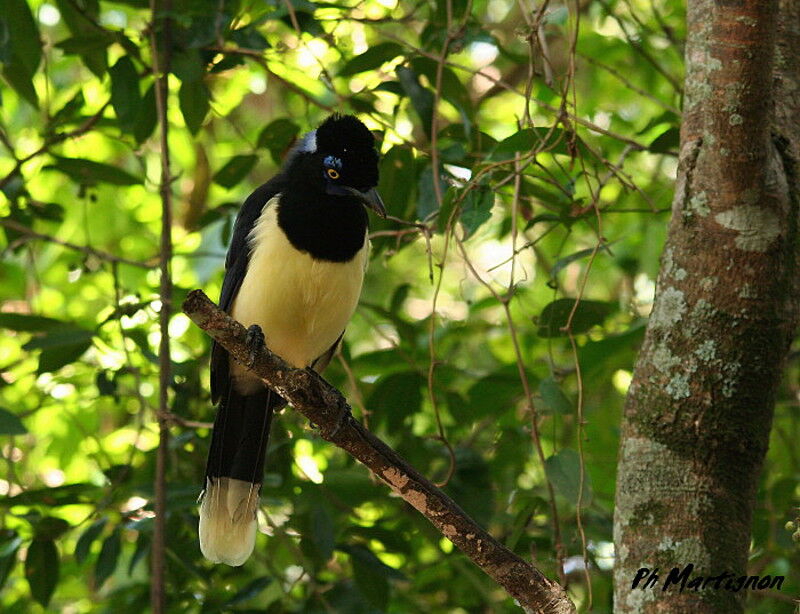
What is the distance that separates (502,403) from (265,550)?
123cm

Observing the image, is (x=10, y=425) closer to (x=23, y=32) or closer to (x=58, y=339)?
(x=58, y=339)

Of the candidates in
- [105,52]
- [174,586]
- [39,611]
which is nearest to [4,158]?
[105,52]

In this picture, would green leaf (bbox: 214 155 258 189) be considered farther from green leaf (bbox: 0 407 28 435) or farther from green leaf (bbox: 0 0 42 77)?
green leaf (bbox: 0 407 28 435)

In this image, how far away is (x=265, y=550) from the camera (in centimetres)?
430

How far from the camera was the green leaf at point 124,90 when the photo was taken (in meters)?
3.68

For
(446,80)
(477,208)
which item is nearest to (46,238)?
(446,80)

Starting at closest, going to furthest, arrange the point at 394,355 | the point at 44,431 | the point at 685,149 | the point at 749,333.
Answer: the point at 749,333, the point at 685,149, the point at 394,355, the point at 44,431

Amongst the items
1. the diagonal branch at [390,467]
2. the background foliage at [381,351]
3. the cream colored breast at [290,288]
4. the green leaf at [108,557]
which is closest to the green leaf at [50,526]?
the background foliage at [381,351]

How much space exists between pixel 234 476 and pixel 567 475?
1.25 meters

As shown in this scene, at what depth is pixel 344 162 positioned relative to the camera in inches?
134

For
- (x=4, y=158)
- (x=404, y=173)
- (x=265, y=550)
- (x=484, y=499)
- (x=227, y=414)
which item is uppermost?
(x=404, y=173)

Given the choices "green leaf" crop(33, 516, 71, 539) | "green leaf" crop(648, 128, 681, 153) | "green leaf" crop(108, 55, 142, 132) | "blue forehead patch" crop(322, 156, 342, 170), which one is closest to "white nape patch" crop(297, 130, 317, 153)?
"blue forehead patch" crop(322, 156, 342, 170)

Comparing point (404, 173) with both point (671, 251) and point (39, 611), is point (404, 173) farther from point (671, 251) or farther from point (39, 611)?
point (39, 611)

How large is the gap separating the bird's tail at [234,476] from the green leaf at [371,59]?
115 centimetres
